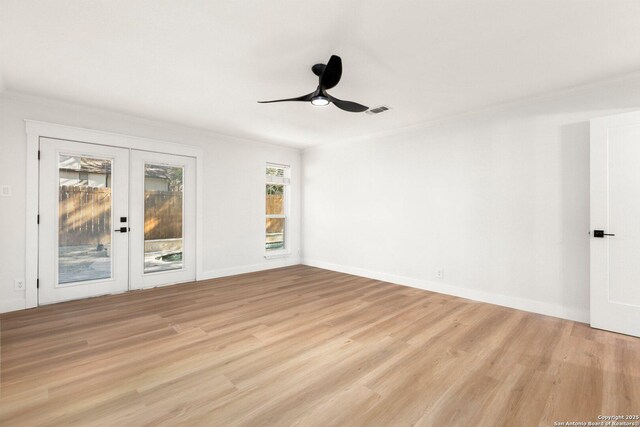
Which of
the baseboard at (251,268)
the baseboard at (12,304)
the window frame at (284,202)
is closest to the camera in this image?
the baseboard at (12,304)

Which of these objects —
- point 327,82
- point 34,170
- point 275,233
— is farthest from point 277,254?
point 327,82

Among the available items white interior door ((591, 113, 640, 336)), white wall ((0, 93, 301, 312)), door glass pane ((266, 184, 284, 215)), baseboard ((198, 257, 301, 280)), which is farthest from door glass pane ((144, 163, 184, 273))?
white interior door ((591, 113, 640, 336))

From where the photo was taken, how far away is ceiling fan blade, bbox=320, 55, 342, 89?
231cm

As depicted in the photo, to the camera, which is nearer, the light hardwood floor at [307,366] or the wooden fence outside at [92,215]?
the light hardwood floor at [307,366]

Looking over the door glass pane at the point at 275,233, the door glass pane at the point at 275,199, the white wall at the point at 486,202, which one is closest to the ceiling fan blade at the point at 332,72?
the white wall at the point at 486,202

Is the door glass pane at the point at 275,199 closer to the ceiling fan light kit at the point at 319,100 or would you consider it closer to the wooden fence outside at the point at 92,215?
the wooden fence outside at the point at 92,215

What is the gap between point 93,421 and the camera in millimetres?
1686

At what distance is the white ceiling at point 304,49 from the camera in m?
2.07

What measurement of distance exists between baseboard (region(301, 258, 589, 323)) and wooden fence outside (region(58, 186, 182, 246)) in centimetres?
342

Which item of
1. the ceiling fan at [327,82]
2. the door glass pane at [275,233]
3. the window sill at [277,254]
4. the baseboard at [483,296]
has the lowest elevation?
the baseboard at [483,296]

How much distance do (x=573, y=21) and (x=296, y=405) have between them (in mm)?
3345

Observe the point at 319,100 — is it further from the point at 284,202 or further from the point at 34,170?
the point at 284,202

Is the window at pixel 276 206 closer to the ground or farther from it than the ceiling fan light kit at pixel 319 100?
closer to the ground

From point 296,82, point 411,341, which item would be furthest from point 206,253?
point 411,341
